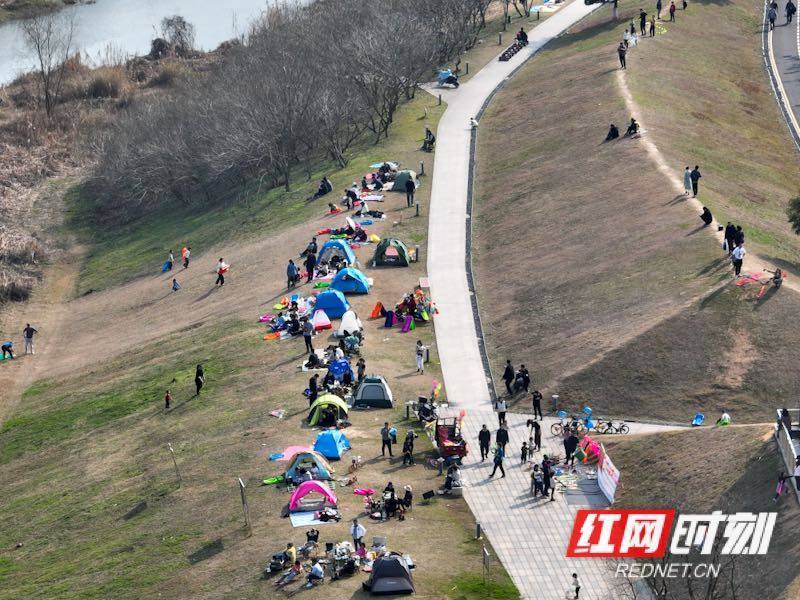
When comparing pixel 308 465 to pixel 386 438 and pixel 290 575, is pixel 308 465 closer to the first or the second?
pixel 386 438

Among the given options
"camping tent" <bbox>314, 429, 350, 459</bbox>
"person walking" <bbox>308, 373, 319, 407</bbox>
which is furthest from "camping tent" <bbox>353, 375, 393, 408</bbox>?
A: "camping tent" <bbox>314, 429, 350, 459</bbox>

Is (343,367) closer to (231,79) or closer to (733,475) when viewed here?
(733,475)

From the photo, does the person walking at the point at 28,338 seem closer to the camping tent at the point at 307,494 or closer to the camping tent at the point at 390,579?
the camping tent at the point at 307,494

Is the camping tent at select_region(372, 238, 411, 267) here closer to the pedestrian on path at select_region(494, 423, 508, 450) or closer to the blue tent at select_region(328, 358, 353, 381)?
the blue tent at select_region(328, 358, 353, 381)

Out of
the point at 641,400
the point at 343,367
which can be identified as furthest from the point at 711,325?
the point at 343,367

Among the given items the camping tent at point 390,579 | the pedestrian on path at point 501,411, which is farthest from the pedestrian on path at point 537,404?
the camping tent at point 390,579

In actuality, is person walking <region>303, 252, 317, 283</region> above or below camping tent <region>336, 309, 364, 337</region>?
above
